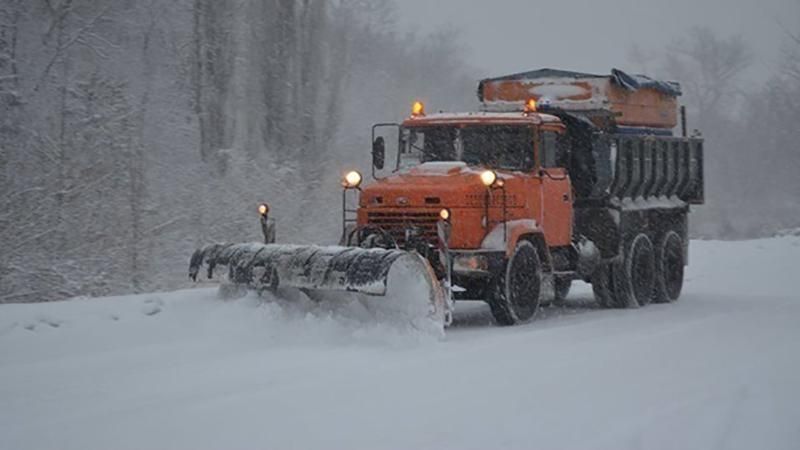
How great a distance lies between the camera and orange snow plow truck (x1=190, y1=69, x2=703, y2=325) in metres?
11.7

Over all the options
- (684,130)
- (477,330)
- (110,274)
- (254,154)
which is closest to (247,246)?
(477,330)

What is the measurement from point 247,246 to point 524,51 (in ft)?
332

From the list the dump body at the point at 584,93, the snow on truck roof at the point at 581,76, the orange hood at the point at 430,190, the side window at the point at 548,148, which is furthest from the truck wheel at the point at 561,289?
the orange hood at the point at 430,190

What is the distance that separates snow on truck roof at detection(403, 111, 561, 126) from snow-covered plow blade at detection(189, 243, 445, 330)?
2894mm

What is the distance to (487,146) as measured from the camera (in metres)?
13.7

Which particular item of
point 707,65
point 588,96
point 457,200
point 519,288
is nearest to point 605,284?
point 588,96

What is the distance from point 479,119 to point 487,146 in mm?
341

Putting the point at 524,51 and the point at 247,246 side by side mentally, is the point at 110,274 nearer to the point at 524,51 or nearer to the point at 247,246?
the point at 247,246

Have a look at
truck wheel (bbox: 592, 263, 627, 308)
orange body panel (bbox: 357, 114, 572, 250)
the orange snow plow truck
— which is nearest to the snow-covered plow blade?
the orange snow plow truck

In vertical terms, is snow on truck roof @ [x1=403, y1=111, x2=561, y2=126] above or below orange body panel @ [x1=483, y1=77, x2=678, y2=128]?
below

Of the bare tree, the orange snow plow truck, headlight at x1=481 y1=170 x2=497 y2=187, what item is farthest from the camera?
the bare tree

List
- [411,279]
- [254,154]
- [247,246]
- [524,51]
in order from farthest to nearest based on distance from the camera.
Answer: [524,51]
[254,154]
[247,246]
[411,279]

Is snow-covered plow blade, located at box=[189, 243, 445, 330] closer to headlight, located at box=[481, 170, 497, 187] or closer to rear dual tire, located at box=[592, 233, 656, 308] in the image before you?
headlight, located at box=[481, 170, 497, 187]

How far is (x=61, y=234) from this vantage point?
1898 cm
